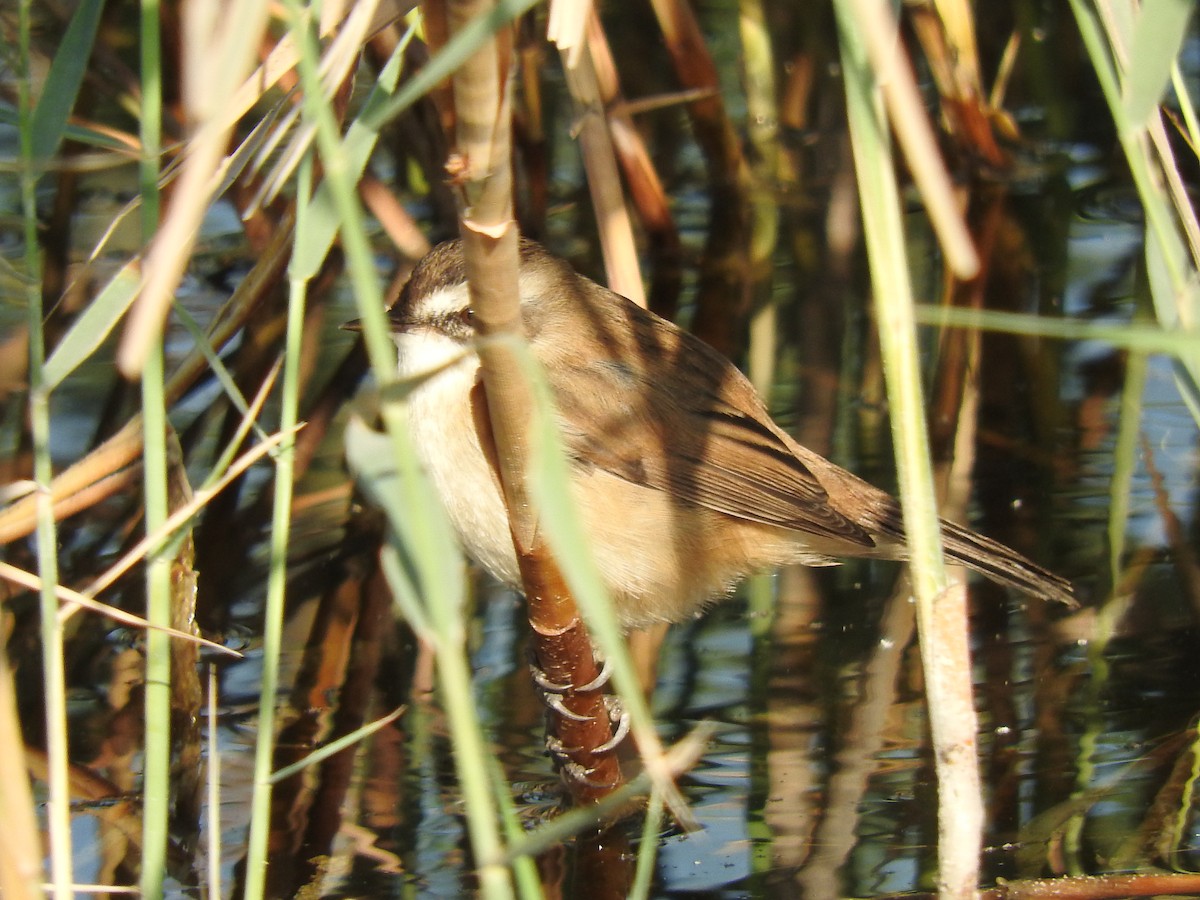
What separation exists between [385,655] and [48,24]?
2.84m

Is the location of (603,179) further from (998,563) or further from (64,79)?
(64,79)

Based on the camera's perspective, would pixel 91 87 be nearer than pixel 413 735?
No

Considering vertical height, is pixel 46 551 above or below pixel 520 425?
below

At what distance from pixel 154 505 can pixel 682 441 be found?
4.98 ft

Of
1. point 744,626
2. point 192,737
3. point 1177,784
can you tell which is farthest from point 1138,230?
point 192,737

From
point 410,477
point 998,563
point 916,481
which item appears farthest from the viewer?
point 998,563

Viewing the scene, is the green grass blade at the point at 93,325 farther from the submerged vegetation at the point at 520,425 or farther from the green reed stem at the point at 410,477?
the green reed stem at the point at 410,477

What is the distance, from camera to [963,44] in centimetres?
490

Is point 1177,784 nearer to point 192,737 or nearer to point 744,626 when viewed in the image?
point 744,626

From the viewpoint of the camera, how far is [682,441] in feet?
10.7

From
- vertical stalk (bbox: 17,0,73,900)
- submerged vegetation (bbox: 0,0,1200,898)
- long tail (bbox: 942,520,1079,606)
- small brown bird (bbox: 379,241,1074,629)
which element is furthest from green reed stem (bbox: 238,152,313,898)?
long tail (bbox: 942,520,1079,606)

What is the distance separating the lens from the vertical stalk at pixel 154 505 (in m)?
1.86

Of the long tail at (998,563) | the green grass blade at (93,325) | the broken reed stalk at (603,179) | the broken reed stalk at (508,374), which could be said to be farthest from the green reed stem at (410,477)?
the broken reed stalk at (603,179)

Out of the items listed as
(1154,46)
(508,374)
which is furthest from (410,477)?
(1154,46)
